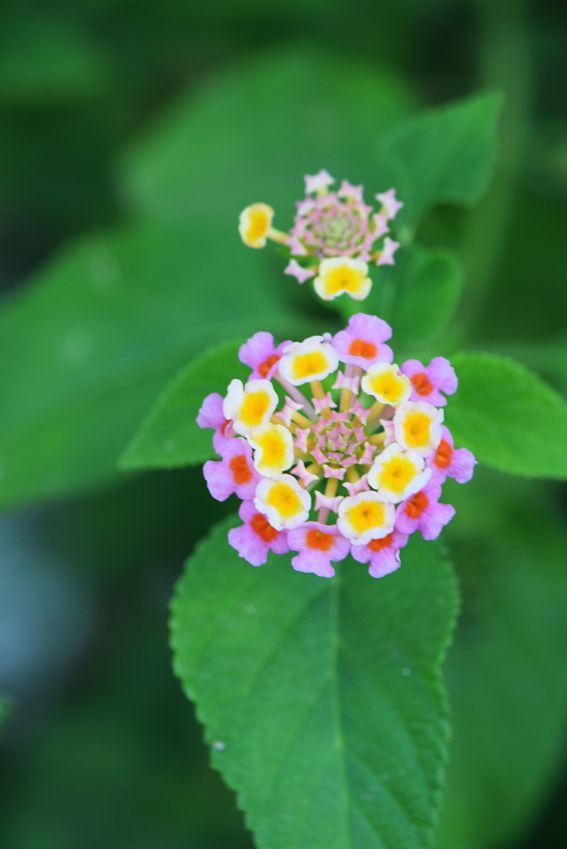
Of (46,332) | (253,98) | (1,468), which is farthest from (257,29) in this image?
(1,468)

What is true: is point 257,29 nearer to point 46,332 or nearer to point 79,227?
point 79,227

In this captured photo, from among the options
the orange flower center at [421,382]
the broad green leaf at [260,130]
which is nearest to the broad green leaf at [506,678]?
the orange flower center at [421,382]

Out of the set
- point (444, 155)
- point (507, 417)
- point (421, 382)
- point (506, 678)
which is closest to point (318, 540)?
point (421, 382)

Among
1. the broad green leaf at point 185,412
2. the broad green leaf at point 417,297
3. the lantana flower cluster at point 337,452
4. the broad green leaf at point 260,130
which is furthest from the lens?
the broad green leaf at point 260,130

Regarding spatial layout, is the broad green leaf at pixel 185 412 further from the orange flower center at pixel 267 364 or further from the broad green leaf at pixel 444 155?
the broad green leaf at pixel 444 155

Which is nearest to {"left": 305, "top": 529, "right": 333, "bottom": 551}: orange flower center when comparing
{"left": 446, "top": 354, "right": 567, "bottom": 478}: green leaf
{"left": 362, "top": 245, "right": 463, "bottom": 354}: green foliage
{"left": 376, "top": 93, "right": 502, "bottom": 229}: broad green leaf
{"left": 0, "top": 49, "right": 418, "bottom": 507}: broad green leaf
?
{"left": 446, "top": 354, "right": 567, "bottom": 478}: green leaf

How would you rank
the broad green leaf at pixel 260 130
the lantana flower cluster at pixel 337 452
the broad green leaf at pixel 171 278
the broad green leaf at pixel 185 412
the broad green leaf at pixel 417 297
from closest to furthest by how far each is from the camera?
the lantana flower cluster at pixel 337 452 → the broad green leaf at pixel 185 412 → the broad green leaf at pixel 417 297 → the broad green leaf at pixel 171 278 → the broad green leaf at pixel 260 130

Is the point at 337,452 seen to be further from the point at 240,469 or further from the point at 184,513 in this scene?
the point at 184,513
